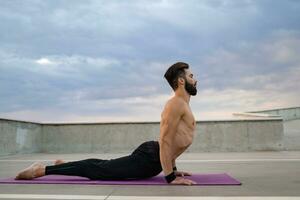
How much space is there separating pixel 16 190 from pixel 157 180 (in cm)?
160

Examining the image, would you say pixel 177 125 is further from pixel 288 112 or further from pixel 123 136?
pixel 288 112

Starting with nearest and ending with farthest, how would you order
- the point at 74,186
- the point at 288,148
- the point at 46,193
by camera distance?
the point at 46,193 → the point at 74,186 → the point at 288,148

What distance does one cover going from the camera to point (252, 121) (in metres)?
14.6

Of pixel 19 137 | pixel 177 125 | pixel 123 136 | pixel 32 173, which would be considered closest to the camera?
pixel 177 125

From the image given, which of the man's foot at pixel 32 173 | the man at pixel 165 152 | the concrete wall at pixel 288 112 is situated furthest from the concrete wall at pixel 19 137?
the concrete wall at pixel 288 112

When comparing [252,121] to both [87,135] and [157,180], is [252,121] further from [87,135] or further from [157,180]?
[157,180]

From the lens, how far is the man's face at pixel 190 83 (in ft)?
16.1

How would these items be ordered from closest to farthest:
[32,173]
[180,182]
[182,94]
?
[180,182], [182,94], [32,173]

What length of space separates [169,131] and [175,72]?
68 centimetres

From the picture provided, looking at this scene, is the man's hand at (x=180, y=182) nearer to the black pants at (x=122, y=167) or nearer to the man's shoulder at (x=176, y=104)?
the black pants at (x=122, y=167)

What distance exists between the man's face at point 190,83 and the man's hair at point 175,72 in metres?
0.05

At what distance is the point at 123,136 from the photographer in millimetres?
15406

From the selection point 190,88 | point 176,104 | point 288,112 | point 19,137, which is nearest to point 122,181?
point 176,104

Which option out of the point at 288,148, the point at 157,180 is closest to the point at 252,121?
the point at 288,148
